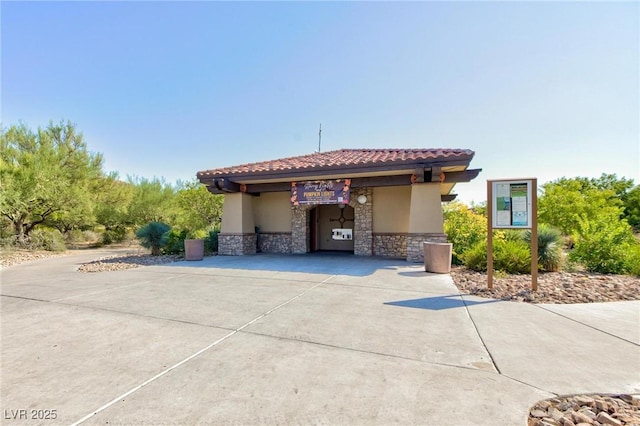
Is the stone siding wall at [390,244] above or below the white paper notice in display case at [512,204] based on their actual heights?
below

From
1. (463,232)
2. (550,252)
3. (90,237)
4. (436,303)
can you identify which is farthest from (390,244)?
(90,237)

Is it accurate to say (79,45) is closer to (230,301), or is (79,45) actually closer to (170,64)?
(170,64)

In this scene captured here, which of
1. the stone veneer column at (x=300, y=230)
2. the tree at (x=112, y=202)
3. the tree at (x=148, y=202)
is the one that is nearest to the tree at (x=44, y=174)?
the tree at (x=112, y=202)

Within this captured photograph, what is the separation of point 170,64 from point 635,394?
532 inches

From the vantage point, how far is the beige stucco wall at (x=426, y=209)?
9555 millimetres

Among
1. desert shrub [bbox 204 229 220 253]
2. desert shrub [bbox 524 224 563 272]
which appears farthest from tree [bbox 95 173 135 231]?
desert shrub [bbox 524 224 563 272]

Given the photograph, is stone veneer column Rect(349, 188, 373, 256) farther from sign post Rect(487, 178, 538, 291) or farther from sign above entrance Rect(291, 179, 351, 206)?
sign post Rect(487, 178, 538, 291)

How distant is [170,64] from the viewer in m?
10.3

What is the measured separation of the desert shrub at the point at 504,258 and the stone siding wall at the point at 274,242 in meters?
7.68

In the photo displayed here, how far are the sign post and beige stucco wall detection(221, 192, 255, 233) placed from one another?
31.3 ft

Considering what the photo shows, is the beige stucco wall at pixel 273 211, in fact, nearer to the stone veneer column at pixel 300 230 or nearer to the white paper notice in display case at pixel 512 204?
the stone veneer column at pixel 300 230

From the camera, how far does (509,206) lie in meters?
5.98

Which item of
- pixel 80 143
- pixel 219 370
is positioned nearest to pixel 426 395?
pixel 219 370

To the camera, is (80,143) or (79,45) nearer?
(79,45)
